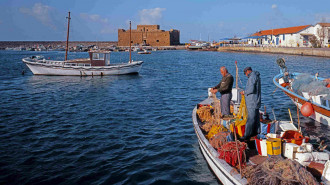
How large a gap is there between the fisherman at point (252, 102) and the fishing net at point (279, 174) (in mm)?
1888

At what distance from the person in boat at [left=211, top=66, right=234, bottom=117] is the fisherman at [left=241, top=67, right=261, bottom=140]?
1046 millimetres

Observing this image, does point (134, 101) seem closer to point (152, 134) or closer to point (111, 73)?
point (152, 134)

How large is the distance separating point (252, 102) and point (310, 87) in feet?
25.1

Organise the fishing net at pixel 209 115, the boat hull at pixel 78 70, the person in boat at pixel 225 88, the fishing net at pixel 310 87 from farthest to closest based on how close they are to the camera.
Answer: the boat hull at pixel 78 70 → the fishing net at pixel 310 87 → the fishing net at pixel 209 115 → the person in boat at pixel 225 88

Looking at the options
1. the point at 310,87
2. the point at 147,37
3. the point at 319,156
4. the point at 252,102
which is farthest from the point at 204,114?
the point at 147,37

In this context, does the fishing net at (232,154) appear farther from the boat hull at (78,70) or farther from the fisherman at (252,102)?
the boat hull at (78,70)

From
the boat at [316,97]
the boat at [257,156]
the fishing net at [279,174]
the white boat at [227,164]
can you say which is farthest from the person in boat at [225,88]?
the boat at [316,97]

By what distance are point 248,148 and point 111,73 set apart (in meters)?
26.6

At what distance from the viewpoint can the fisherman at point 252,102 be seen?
7.31 metres

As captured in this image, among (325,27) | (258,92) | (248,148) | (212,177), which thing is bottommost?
(212,177)

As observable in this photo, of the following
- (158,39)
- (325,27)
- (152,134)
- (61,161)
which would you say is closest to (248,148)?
(152,134)

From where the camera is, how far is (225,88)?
8.62 m

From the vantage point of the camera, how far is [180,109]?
1589cm

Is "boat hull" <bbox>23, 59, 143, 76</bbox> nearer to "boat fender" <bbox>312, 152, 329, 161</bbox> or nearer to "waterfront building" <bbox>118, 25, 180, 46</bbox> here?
"boat fender" <bbox>312, 152, 329, 161</bbox>
